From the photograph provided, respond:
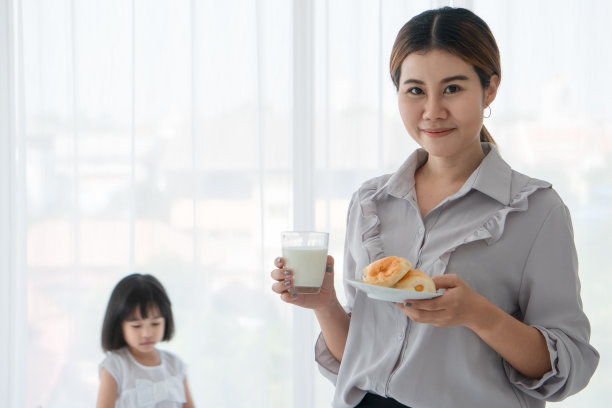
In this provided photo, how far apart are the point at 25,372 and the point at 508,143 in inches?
106

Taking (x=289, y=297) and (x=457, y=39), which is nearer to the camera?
(x=457, y=39)

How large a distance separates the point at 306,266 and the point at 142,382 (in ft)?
4.69

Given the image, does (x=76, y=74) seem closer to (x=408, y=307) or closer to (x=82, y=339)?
(x=82, y=339)

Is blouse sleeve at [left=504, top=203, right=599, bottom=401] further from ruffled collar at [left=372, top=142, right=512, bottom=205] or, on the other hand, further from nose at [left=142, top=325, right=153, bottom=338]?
nose at [left=142, top=325, right=153, bottom=338]

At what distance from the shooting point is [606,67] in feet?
8.91

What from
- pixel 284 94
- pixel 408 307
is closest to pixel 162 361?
pixel 284 94

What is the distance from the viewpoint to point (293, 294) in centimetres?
133

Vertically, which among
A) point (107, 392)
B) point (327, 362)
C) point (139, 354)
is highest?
point (327, 362)

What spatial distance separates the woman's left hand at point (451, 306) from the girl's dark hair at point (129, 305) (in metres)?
1.69

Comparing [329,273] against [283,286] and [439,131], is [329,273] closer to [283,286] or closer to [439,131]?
[283,286]

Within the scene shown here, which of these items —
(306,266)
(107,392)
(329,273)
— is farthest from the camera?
(107,392)

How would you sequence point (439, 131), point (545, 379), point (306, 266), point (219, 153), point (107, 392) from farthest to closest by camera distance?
point (219, 153) < point (107, 392) < point (306, 266) < point (439, 131) < point (545, 379)

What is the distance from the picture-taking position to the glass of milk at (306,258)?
4.29 feet

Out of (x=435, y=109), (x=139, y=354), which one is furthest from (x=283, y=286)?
(x=139, y=354)
